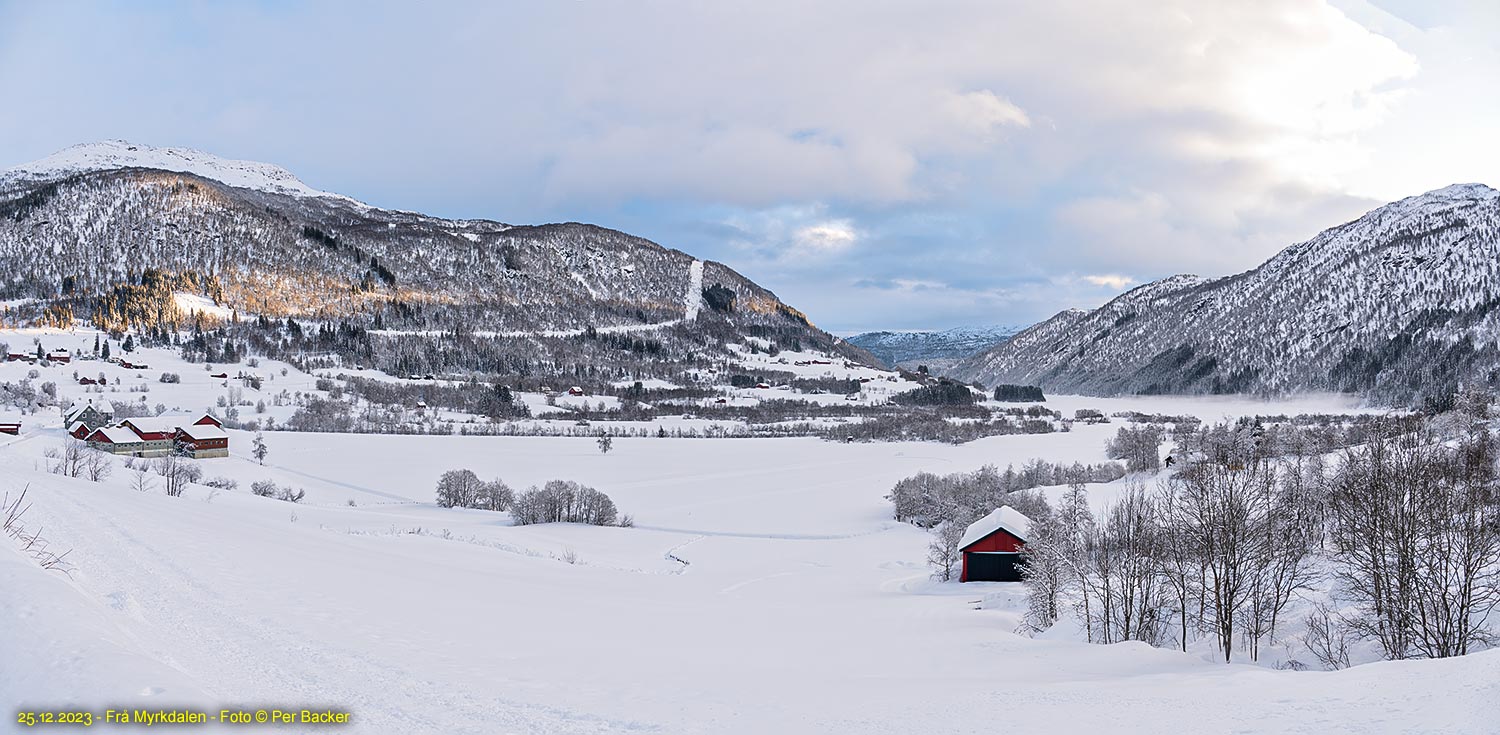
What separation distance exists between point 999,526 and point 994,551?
1425mm

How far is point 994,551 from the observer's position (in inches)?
1673

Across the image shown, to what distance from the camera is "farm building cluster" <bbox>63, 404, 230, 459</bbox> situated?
242ft

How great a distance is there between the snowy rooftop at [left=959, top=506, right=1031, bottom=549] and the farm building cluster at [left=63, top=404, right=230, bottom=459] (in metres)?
73.1

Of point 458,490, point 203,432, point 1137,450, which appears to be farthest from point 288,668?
point 1137,450

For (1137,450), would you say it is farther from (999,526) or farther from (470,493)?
(470,493)

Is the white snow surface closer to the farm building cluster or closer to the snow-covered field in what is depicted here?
the farm building cluster

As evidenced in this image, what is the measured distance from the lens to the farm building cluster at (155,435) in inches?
2901

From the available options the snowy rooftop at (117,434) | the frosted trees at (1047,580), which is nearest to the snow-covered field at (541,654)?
the frosted trees at (1047,580)

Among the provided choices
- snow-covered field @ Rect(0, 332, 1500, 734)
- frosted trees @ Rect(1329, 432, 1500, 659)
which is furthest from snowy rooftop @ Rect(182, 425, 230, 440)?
frosted trees @ Rect(1329, 432, 1500, 659)

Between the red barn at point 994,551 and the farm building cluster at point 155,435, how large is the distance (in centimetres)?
7327

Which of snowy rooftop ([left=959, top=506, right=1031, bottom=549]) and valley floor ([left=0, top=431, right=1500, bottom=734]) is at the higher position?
valley floor ([left=0, top=431, right=1500, bottom=734])

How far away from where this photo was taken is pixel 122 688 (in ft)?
20.5

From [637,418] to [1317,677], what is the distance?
138 m

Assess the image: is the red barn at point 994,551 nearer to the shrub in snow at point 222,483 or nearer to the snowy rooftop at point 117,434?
the shrub in snow at point 222,483
